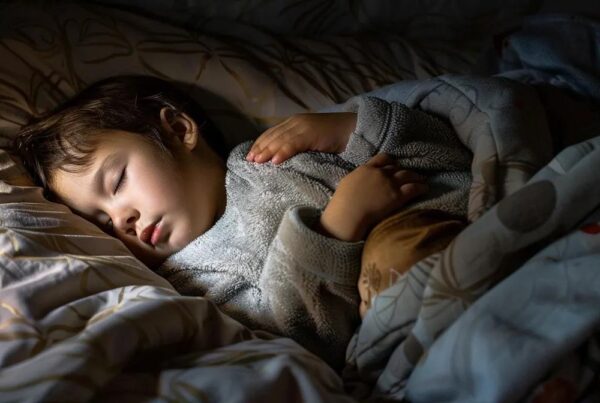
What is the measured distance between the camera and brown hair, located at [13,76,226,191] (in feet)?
3.30

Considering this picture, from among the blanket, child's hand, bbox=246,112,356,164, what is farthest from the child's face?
the blanket

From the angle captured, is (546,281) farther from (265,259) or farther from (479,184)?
(265,259)

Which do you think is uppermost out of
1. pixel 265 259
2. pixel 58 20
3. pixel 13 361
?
pixel 58 20

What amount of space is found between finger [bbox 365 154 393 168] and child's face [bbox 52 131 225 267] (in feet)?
0.90

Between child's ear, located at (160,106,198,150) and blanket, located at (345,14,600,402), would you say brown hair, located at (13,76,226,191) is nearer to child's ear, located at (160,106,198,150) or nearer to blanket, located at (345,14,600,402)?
child's ear, located at (160,106,198,150)

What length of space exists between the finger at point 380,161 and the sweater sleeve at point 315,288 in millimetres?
138

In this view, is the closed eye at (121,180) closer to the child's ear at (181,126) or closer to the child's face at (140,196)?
the child's face at (140,196)

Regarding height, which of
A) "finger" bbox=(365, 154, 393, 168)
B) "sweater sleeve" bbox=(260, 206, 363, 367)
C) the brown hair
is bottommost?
"sweater sleeve" bbox=(260, 206, 363, 367)

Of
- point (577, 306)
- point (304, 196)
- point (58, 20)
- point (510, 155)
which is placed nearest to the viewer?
point (577, 306)

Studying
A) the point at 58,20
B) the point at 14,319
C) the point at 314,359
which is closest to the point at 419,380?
the point at 314,359

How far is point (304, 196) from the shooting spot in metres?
0.96

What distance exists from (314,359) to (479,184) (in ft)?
1.04

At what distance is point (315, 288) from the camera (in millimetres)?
822

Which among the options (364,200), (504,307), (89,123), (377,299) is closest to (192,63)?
(89,123)
